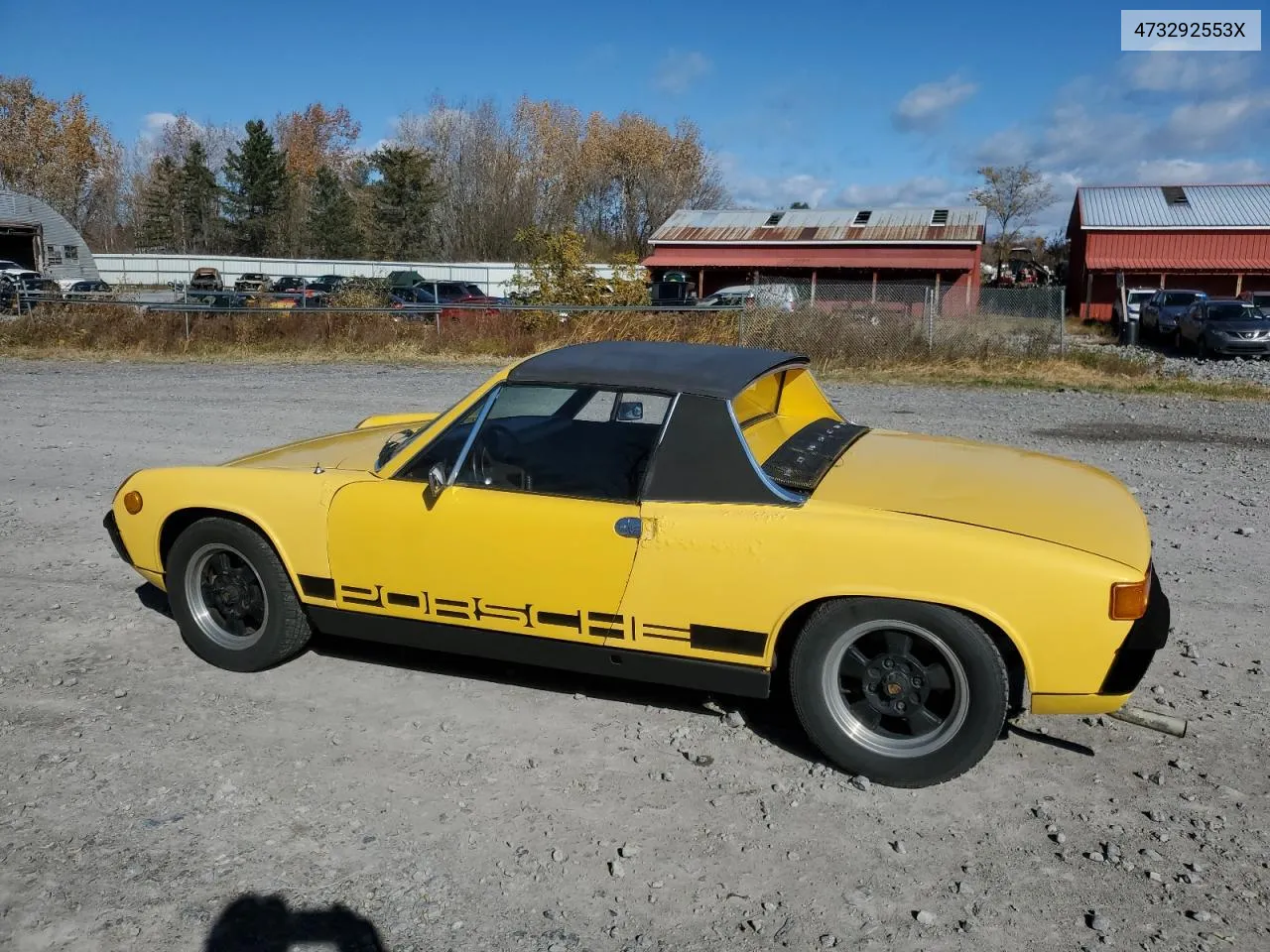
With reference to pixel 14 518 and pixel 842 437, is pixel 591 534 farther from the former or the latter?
pixel 14 518

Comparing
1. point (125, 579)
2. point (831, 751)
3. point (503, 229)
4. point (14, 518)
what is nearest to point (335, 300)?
point (14, 518)

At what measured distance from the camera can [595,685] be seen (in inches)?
173

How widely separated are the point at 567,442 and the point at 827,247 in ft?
134

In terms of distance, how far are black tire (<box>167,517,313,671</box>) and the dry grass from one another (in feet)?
45.6

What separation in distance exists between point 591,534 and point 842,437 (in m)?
1.44

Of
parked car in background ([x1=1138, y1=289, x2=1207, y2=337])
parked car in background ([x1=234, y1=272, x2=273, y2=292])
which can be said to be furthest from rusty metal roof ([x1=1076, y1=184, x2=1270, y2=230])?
parked car in background ([x1=234, y1=272, x2=273, y2=292])

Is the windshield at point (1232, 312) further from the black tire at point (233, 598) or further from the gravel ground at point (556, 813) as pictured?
Answer: the black tire at point (233, 598)

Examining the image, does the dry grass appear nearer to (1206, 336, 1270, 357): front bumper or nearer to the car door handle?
(1206, 336, 1270, 357): front bumper

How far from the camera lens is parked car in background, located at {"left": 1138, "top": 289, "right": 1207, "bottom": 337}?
90.0 ft

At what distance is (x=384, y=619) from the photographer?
13.7 ft

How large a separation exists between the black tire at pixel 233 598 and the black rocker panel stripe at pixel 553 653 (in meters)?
0.17

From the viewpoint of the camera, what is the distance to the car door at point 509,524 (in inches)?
148

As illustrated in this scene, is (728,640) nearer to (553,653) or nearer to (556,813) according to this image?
(553,653)

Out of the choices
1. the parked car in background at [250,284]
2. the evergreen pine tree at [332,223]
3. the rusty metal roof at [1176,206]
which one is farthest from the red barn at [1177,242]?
the evergreen pine tree at [332,223]
